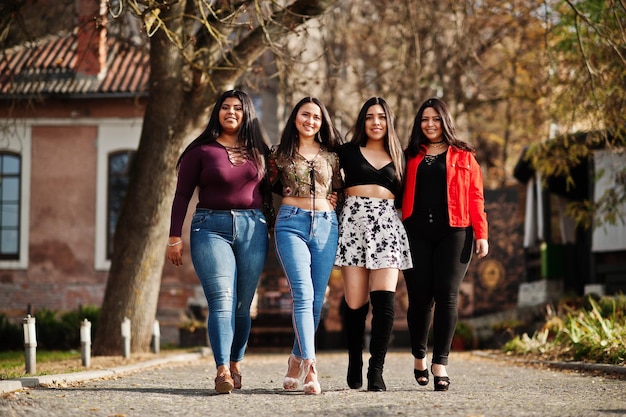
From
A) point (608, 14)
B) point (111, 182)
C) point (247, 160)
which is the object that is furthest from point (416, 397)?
point (111, 182)

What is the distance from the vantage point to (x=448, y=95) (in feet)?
82.1

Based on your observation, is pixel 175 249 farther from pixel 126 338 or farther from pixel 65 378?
pixel 126 338

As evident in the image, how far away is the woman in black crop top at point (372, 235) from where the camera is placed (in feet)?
22.7

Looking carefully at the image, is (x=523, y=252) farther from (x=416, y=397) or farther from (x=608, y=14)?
(x=416, y=397)

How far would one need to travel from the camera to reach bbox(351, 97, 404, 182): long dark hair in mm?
7102

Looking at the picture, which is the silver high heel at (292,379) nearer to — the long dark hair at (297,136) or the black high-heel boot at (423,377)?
the black high-heel boot at (423,377)

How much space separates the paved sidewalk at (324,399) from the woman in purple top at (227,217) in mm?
506

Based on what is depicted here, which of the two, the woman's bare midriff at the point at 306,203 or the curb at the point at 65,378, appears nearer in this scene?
the woman's bare midriff at the point at 306,203

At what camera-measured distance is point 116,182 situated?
22953 millimetres

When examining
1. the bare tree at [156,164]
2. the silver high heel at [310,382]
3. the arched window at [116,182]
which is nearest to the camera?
the silver high heel at [310,382]

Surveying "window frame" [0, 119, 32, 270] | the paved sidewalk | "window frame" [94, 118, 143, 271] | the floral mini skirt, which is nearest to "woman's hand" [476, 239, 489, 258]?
the floral mini skirt

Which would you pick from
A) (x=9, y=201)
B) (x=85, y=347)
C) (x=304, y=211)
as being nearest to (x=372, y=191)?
(x=304, y=211)

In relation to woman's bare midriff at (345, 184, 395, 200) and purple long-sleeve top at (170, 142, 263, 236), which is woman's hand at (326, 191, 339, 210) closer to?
woman's bare midriff at (345, 184, 395, 200)

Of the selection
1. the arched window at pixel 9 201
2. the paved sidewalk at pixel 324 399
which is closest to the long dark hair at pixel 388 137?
the paved sidewalk at pixel 324 399
